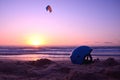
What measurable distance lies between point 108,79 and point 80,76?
1248mm

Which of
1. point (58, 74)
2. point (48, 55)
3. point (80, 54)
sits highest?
point (48, 55)

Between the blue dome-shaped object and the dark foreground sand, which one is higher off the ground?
the blue dome-shaped object

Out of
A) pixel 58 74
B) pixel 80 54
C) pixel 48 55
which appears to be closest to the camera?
pixel 58 74

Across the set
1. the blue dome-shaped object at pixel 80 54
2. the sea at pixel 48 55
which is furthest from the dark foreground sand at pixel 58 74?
the sea at pixel 48 55

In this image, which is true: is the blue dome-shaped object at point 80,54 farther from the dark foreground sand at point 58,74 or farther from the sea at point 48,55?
the sea at point 48,55

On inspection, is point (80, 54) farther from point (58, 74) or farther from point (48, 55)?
point (48, 55)

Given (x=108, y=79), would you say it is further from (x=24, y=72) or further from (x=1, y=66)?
(x=1, y=66)

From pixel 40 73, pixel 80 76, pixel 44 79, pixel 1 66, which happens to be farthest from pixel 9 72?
pixel 80 76

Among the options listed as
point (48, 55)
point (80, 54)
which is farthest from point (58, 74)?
point (48, 55)

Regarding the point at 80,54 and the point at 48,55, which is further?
the point at 48,55

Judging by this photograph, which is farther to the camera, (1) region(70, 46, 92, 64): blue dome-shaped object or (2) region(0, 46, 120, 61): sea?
(2) region(0, 46, 120, 61): sea

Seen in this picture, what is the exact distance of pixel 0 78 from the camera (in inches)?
424

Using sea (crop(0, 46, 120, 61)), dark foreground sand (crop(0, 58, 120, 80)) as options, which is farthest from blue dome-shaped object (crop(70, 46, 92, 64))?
sea (crop(0, 46, 120, 61))

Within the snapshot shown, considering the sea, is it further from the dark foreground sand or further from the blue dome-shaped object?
the dark foreground sand
